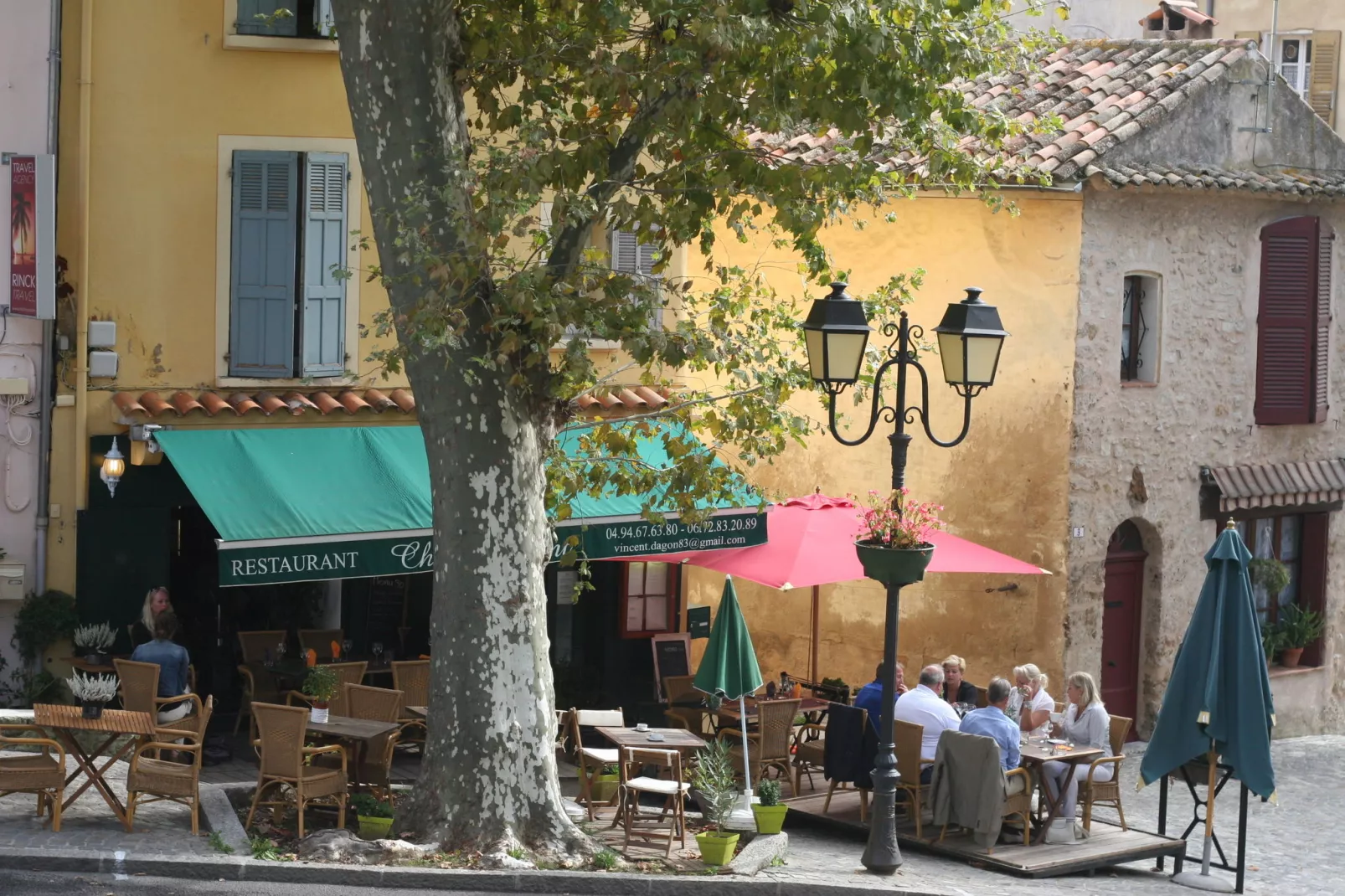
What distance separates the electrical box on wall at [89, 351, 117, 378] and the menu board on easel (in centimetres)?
351

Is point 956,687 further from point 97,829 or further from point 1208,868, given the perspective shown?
point 97,829

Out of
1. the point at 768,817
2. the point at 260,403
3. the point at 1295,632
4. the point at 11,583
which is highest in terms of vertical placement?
the point at 260,403

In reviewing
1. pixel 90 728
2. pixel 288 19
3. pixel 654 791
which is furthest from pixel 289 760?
pixel 288 19

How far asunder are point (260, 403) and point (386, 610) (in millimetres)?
2927

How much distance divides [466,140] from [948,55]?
3311 millimetres

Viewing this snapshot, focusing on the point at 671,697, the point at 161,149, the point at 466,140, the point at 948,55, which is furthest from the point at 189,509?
the point at 948,55

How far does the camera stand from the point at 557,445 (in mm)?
13234

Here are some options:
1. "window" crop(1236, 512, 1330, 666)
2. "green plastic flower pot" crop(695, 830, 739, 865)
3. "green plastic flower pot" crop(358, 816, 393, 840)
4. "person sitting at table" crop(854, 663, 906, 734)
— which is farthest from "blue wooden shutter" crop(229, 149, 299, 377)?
"window" crop(1236, 512, 1330, 666)

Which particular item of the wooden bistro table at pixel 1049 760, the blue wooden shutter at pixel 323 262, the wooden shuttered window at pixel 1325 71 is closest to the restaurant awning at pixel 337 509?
the blue wooden shutter at pixel 323 262

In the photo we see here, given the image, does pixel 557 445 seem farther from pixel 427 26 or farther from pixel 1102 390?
pixel 1102 390

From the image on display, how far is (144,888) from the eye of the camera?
10984 millimetres

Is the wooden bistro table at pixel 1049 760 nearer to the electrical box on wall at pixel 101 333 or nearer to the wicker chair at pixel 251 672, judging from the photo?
the wicker chair at pixel 251 672

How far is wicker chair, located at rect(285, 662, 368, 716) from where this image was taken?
14.2 m

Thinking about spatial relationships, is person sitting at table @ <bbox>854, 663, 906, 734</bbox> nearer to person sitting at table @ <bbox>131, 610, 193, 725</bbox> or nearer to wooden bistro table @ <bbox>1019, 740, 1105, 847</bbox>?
wooden bistro table @ <bbox>1019, 740, 1105, 847</bbox>
